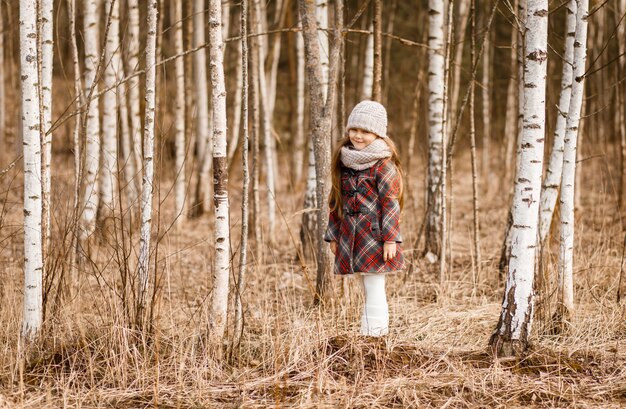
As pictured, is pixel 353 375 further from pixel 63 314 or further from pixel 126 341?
pixel 63 314

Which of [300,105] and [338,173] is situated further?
[300,105]

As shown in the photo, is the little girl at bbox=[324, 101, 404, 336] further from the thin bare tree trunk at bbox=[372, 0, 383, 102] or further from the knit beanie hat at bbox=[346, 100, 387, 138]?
the thin bare tree trunk at bbox=[372, 0, 383, 102]

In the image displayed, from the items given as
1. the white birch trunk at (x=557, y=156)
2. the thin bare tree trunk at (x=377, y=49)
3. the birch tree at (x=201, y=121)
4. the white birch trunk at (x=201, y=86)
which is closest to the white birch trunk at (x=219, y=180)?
the thin bare tree trunk at (x=377, y=49)

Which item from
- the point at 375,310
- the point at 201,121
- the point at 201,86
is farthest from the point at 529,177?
the point at 201,121

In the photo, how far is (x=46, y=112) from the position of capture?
4527 millimetres

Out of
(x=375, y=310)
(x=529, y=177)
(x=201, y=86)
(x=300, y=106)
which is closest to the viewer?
(x=529, y=177)

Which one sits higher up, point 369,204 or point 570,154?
point 570,154

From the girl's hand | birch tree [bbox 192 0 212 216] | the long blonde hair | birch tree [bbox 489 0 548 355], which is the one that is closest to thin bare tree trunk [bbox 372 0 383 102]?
the long blonde hair

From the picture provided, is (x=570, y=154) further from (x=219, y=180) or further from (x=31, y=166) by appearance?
(x=31, y=166)

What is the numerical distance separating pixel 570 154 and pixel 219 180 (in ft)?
7.39

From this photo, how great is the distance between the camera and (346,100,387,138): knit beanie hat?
12.4 feet

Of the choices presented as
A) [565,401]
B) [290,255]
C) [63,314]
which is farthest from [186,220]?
[565,401]

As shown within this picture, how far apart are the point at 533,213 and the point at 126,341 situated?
2.34 m

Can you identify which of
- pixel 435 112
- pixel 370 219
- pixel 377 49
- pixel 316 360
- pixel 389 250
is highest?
pixel 377 49
